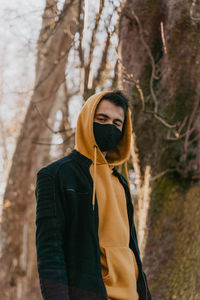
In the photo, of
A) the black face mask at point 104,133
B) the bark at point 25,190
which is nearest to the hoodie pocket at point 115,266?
the black face mask at point 104,133

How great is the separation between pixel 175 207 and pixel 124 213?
184 centimetres

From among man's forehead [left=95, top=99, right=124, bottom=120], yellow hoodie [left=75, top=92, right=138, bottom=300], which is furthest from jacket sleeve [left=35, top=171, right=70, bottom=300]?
man's forehead [left=95, top=99, right=124, bottom=120]

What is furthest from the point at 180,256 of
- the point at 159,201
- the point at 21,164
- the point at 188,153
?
the point at 21,164

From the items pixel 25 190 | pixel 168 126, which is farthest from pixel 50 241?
pixel 25 190

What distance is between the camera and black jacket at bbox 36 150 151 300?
2314 mm

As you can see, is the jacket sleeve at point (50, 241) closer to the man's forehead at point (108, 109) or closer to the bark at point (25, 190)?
the man's forehead at point (108, 109)

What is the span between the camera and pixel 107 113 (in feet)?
9.74

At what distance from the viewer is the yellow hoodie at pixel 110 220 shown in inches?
100

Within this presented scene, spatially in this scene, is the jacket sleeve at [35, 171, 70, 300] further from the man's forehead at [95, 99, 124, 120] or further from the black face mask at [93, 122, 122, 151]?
the man's forehead at [95, 99, 124, 120]

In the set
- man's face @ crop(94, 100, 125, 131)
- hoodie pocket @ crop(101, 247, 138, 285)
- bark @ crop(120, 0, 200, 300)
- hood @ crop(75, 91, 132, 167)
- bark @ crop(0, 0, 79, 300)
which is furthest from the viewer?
bark @ crop(0, 0, 79, 300)

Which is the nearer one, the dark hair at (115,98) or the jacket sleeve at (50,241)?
the jacket sleeve at (50,241)

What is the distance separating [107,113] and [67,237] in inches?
37.7

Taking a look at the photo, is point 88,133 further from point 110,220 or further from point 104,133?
point 110,220

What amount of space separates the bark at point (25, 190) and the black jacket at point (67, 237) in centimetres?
728
